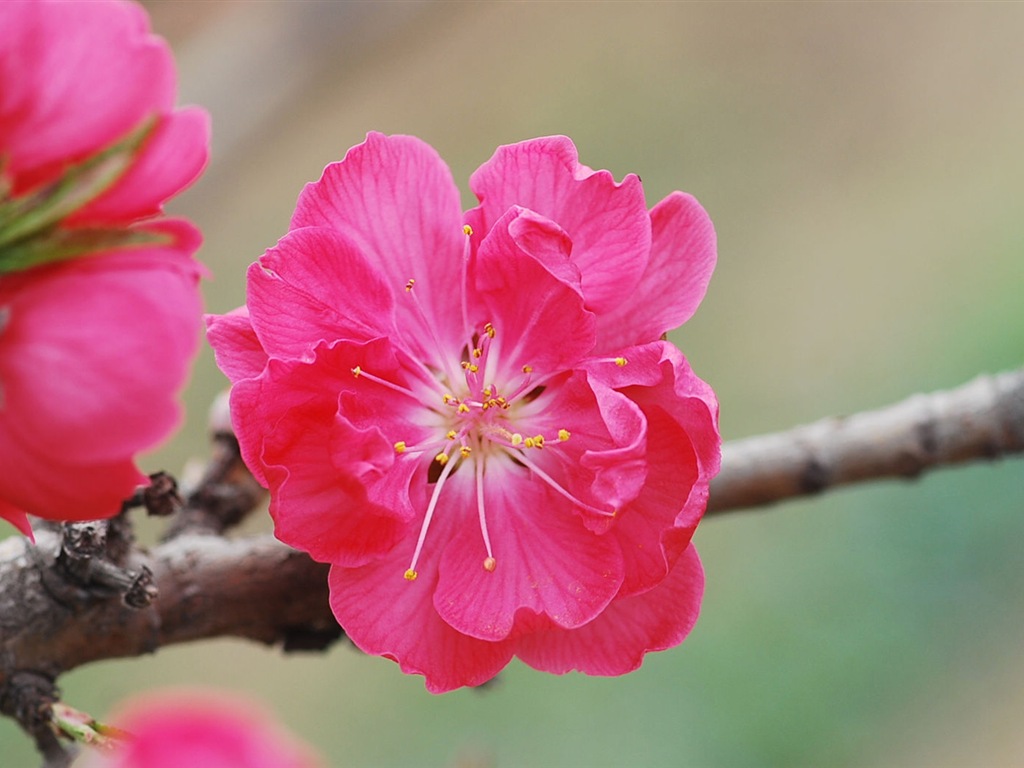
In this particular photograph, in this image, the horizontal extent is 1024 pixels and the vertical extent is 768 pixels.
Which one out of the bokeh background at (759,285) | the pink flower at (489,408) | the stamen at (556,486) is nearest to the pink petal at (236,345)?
the pink flower at (489,408)

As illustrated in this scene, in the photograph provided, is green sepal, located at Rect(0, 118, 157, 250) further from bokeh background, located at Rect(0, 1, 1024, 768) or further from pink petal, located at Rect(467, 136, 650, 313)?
bokeh background, located at Rect(0, 1, 1024, 768)

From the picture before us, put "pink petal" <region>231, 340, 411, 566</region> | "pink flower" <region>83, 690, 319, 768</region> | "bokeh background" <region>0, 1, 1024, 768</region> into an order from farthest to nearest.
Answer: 1. "bokeh background" <region>0, 1, 1024, 768</region>
2. "pink petal" <region>231, 340, 411, 566</region>
3. "pink flower" <region>83, 690, 319, 768</region>

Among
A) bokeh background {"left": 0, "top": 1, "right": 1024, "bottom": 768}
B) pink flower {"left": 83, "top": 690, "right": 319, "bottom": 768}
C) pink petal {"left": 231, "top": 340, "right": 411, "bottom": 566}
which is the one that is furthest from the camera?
bokeh background {"left": 0, "top": 1, "right": 1024, "bottom": 768}

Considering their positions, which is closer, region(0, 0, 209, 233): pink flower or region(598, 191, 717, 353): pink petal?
region(0, 0, 209, 233): pink flower

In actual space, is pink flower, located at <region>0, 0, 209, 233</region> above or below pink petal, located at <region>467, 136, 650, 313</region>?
below

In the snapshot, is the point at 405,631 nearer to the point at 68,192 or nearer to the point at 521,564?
the point at 521,564

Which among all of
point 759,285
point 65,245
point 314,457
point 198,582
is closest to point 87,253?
point 65,245

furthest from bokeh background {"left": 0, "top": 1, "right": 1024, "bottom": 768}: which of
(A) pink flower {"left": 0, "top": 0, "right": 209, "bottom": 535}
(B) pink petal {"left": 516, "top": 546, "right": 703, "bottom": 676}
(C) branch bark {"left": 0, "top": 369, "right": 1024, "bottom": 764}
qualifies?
(A) pink flower {"left": 0, "top": 0, "right": 209, "bottom": 535}
